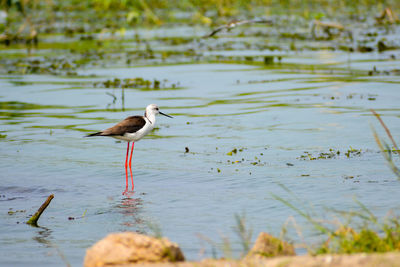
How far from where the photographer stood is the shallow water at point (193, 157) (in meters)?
8.09

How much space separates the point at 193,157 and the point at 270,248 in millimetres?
5659

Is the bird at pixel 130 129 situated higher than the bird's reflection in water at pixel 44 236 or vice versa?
the bird at pixel 130 129

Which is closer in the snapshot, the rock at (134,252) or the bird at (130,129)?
the rock at (134,252)

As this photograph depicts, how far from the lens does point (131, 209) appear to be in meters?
8.87

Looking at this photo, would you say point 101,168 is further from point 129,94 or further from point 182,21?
point 182,21

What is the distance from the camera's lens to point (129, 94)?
56.5ft

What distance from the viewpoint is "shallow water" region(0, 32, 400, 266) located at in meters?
8.09

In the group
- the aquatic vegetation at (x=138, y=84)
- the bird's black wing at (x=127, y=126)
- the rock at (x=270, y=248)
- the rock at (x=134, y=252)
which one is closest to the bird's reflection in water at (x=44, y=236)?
the rock at (x=134, y=252)

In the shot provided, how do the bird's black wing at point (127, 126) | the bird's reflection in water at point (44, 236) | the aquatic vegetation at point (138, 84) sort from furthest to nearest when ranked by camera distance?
1. the aquatic vegetation at point (138, 84)
2. the bird's black wing at point (127, 126)
3. the bird's reflection in water at point (44, 236)

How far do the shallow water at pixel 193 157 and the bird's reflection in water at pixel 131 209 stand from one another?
3cm

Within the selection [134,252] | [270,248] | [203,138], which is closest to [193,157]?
[203,138]

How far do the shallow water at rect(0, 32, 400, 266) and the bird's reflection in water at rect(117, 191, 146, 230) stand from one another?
0.10ft

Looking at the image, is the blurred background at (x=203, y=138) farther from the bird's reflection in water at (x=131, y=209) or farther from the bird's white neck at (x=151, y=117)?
the bird's white neck at (x=151, y=117)

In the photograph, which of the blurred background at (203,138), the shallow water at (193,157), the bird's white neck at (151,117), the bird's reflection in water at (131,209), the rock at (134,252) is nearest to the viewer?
the rock at (134,252)
